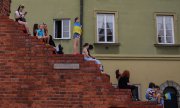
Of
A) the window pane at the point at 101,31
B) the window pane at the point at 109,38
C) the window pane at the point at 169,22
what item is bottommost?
the window pane at the point at 109,38

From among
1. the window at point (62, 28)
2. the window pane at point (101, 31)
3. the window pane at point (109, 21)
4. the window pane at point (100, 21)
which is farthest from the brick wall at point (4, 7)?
the window pane at point (109, 21)

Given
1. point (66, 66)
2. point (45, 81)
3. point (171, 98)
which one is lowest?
point (171, 98)

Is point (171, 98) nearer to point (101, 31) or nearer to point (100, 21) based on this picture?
point (101, 31)

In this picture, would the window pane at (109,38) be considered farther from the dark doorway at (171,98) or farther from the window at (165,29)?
the dark doorway at (171,98)

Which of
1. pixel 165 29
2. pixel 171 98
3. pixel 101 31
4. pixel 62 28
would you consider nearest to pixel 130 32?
pixel 101 31

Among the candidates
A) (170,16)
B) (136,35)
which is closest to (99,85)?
(136,35)

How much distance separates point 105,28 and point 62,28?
8.43 feet

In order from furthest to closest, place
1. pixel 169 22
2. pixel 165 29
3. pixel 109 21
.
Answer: pixel 169 22 → pixel 165 29 → pixel 109 21

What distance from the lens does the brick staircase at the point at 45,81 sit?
7.78 metres

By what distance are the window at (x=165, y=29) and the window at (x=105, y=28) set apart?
282cm

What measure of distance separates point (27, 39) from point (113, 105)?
2.45 m

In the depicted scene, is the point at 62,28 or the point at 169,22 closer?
the point at 62,28

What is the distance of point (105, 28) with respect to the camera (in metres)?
21.2

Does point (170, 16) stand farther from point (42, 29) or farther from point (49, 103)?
point (49, 103)
